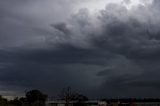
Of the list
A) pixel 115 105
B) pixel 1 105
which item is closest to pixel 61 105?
pixel 115 105

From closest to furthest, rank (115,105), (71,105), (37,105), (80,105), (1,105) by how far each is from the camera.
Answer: (1,105)
(115,105)
(37,105)
(80,105)
(71,105)

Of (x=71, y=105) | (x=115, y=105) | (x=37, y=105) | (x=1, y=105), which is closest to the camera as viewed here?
(x=1, y=105)

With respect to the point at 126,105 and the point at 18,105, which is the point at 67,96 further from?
the point at 126,105

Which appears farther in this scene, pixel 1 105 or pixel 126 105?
pixel 126 105

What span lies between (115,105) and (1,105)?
169 feet

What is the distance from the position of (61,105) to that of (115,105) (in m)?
53.9

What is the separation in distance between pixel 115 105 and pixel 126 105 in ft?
154

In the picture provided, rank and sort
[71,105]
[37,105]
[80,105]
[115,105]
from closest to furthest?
[115,105] < [37,105] < [80,105] < [71,105]

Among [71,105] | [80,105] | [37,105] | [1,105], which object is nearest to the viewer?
[1,105]

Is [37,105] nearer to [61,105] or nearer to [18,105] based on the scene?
[18,105]

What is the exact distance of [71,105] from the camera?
190m

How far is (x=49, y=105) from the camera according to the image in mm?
Answer: 183375

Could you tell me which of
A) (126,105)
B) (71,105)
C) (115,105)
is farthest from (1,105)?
(126,105)

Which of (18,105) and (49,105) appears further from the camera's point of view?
(49,105)
